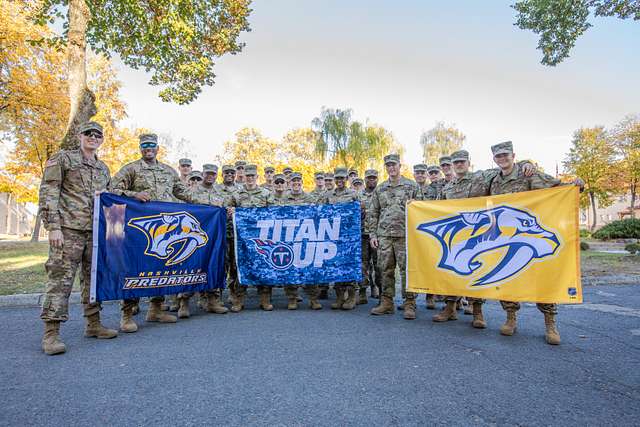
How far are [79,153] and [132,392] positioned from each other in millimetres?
2858

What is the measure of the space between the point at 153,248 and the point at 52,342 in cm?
156

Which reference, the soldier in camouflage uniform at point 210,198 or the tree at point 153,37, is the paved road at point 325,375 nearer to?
the soldier in camouflage uniform at point 210,198

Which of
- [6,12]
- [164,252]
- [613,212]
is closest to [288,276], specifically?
[164,252]

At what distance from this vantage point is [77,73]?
7.28 metres

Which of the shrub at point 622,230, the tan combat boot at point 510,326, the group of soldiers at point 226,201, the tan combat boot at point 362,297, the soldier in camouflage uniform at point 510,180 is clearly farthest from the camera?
the shrub at point 622,230

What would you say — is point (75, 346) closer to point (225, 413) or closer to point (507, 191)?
point (225, 413)

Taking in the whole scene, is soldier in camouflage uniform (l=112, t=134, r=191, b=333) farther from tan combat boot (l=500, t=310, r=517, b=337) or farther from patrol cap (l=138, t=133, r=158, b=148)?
tan combat boot (l=500, t=310, r=517, b=337)

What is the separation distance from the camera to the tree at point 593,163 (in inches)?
1243

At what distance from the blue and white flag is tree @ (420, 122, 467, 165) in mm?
32974

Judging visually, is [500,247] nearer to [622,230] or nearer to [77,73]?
[77,73]

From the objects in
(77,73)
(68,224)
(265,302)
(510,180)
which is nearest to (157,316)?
(265,302)

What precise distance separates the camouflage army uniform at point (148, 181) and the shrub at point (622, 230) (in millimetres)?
22259

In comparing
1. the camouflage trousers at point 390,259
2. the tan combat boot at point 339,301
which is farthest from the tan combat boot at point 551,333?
the tan combat boot at point 339,301

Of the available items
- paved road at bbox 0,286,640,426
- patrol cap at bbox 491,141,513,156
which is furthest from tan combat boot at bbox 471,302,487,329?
patrol cap at bbox 491,141,513,156
